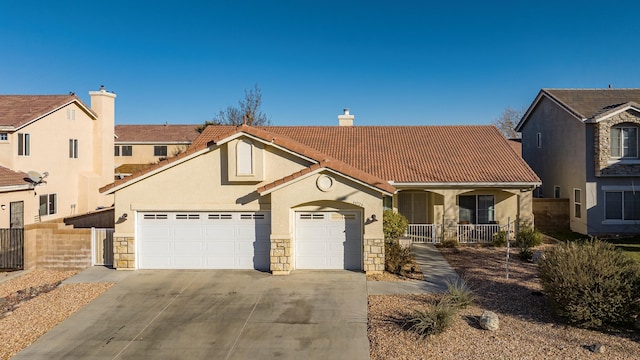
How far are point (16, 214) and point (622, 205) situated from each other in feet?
93.5

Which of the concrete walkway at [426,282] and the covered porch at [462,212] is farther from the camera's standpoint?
the covered porch at [462,212]

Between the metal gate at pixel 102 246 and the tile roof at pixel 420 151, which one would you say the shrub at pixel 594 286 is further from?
the metal gate at pixel 102 246

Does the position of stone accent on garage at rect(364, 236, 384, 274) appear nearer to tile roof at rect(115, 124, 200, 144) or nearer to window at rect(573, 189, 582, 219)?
window at rect(573, 189, 582, 219)

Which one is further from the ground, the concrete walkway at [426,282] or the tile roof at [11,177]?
the tile roof at [11,177]

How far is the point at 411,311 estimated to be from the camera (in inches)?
421

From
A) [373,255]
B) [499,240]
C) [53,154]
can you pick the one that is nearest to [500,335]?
[373,255]

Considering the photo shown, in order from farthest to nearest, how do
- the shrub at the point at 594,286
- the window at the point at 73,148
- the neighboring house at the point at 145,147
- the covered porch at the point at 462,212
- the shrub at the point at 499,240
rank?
the neighboring house at the point at 145,147 < the window at the point at 73,148 < the covered porch at the point at 462,212 < the shrub at the point at 499,240 < the shrub at the point at 594,286

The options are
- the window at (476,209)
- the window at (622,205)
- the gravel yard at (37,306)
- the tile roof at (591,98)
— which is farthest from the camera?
the tile roof at (591,98)

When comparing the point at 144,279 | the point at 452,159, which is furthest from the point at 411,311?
the point at 452,159

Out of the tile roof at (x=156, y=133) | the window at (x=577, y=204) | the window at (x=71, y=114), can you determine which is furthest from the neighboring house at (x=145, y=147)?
the window at (x=577, y=204)

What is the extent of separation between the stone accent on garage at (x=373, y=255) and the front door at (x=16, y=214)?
15.4 metres

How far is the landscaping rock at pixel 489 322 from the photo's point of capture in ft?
31.5

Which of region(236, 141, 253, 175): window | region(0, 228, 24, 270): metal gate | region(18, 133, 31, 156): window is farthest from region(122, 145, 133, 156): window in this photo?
region(236, 141, 253, 175): window

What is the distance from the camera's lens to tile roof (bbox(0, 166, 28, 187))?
62.0 ft
